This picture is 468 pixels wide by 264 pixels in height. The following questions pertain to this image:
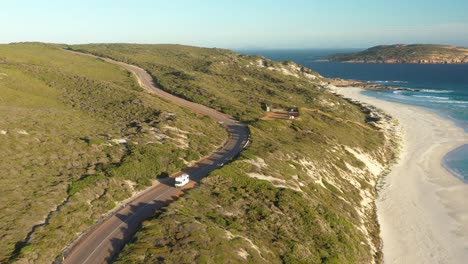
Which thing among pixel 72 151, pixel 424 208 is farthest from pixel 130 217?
pixel 424 208

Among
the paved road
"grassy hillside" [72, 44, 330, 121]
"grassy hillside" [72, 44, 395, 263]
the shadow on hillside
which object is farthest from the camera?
"grassy hillside" [72, 44, 330, 121]

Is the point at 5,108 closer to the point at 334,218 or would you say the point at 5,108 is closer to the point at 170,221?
the point at 170,221

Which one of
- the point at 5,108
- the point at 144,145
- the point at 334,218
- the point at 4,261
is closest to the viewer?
the point at 4,261

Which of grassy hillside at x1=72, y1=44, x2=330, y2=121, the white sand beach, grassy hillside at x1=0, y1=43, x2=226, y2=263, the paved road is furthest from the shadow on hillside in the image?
grassy hillside at x1=72, y1=44, x2=330, y2=121

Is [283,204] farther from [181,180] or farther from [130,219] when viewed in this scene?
[130,219]

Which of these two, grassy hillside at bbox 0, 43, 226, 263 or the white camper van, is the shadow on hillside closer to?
the white camper van

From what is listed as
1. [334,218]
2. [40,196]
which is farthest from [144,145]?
[334,218]
